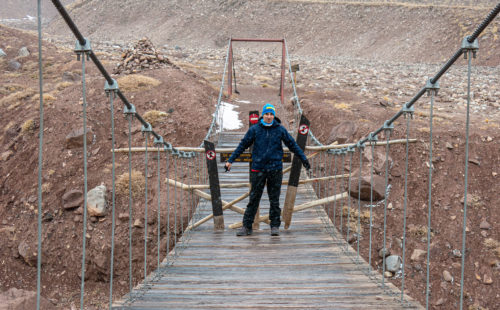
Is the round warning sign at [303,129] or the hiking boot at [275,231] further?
the round warning sign at [303,129]

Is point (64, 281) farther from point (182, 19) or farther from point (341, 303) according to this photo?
point (182, 19)

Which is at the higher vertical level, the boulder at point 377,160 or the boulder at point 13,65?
the boulder at point 13,65

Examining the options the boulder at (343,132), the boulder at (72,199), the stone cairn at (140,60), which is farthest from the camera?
the stone cairn at (140,60)

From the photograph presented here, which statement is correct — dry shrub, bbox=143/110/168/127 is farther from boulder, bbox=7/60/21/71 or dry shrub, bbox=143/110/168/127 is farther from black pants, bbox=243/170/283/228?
boulder, bbox=7/60/21/71

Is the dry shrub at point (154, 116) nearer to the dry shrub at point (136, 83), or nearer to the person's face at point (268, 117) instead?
the dry shrub at point (136, 83)

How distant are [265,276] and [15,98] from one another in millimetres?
12539

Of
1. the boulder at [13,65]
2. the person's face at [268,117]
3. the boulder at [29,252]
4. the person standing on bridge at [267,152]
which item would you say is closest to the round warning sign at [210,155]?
the person standing on bridge at [267,152]

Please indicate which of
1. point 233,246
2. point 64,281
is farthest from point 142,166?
point 233,246

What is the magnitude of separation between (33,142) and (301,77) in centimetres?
1185

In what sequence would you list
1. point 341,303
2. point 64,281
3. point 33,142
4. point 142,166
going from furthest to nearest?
1. point 33,142
2. point 142,166
3. point 64,281
4. point 341,303

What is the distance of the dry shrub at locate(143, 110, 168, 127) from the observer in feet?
36.0

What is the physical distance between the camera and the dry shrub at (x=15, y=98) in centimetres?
1274

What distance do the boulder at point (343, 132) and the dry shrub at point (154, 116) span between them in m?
4.70

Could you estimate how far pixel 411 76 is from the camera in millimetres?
18578
